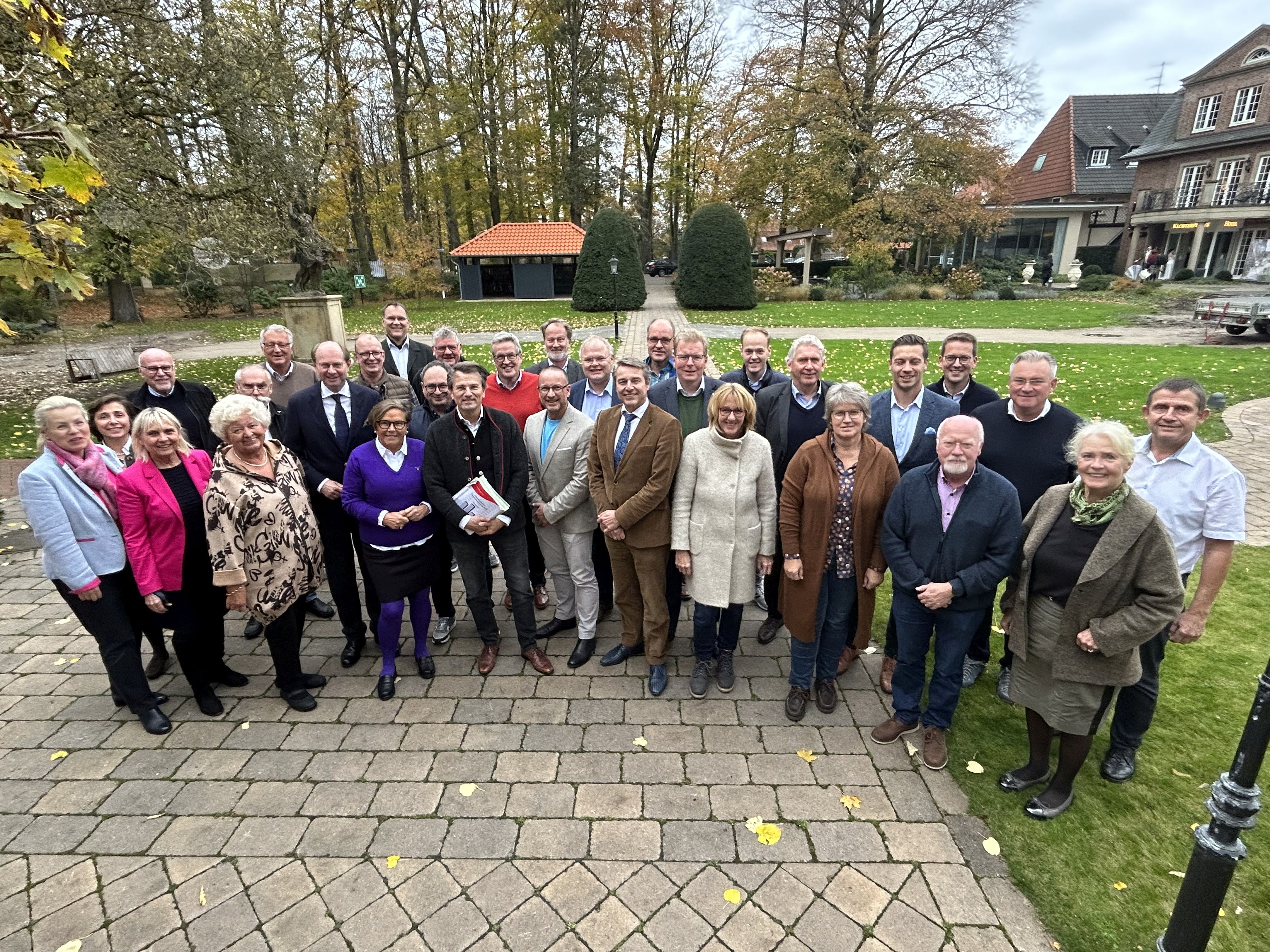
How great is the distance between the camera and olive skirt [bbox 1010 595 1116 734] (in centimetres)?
312

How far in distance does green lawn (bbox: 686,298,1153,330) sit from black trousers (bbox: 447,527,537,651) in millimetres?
18946

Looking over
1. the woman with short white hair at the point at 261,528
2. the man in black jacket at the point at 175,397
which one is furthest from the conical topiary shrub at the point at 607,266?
the woman with short white hair at the point at 261,528

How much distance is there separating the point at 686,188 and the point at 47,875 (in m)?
46.7

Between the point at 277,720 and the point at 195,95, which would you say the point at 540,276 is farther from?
the point at 277,720

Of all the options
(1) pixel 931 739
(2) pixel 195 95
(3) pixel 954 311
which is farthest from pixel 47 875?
(3) pixel 954 311

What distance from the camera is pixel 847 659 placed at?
4.54 metres

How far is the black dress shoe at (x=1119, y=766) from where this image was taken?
3518mm

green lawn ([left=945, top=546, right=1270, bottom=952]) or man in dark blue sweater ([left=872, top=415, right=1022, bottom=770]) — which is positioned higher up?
man in dark blue sweater ([left=872, top=415, right=1022, bottom=770])

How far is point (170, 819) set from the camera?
10.9ft

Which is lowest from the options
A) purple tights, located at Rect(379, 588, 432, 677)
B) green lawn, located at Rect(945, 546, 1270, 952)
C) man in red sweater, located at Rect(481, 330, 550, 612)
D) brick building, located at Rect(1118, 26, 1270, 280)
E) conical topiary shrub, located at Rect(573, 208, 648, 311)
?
green lawn, located at Rect(945, 546, 1270, 952)

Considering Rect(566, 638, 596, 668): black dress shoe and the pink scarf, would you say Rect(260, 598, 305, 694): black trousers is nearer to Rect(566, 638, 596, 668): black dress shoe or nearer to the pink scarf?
the pink scarf

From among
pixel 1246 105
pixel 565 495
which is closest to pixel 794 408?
pixel 565 495

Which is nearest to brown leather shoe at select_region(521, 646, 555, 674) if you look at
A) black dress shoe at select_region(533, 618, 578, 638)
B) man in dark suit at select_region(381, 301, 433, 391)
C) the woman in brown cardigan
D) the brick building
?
black dress shoe at select_region(533, 618, 578, 638)

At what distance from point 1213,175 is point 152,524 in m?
46.0
